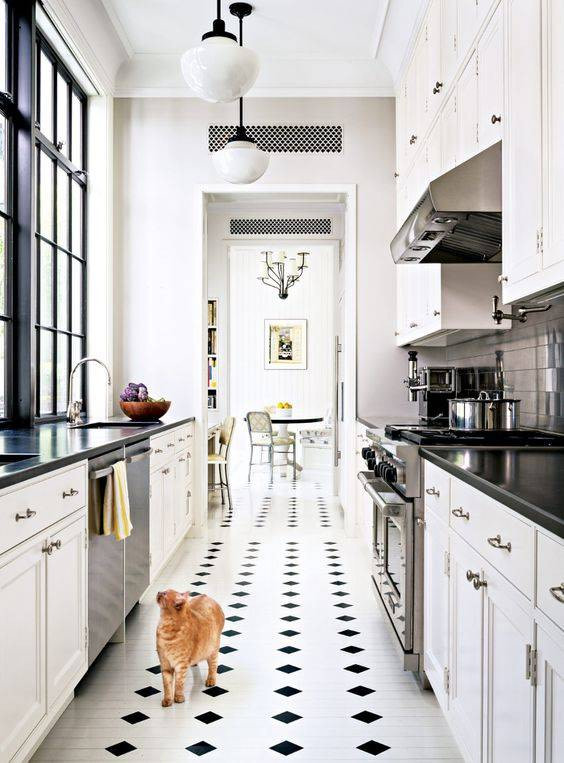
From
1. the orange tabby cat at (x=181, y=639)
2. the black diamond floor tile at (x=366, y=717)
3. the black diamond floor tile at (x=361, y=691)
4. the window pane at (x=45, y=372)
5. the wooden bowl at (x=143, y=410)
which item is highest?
the window pane at (x=45, y=372)

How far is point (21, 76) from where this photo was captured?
359cm

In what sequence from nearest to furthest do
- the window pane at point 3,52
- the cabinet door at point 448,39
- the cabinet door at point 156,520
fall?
the cabinet door at point 448,39 → the window pane at point 3,52 → the cabinet door at point 156,520

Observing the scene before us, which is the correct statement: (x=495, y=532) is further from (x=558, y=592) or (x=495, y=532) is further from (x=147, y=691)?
(x=147, y=691)

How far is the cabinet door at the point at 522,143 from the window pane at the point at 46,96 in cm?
272

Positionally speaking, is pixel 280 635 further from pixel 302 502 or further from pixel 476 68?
pixel 302 502

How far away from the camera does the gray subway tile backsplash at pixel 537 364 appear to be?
2854 mm

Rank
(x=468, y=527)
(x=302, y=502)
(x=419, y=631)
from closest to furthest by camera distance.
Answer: (x=468, y=527) < (x=419, y=631) < (x=302, y=502)

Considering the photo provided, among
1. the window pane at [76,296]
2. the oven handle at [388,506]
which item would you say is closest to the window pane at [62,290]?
the window pane at [76,296]

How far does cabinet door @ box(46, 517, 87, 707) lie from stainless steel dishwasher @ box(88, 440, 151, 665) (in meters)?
0.12

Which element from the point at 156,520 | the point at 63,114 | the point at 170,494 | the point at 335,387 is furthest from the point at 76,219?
the point at 335,387

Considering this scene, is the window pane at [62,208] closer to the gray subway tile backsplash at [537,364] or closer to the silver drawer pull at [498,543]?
the gray subway tile backsplash at [537,364]

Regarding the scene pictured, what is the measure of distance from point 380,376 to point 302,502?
2086mm

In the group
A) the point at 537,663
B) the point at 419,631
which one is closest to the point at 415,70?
the point at 419,631

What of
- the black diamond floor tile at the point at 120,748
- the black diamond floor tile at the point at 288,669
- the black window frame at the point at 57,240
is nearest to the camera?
the black diamond floor tile at the point at 120,748
